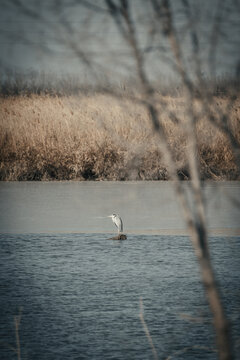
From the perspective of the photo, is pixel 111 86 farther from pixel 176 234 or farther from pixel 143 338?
pixel 176 234

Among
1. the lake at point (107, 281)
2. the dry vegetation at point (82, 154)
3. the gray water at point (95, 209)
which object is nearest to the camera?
the lake at point (107, 281)

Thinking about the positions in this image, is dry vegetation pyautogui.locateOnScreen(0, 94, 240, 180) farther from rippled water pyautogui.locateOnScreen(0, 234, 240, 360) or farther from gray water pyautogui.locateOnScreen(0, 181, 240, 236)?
rippled water pyautogui.locateOnScreen(0, 234, 240, 360)

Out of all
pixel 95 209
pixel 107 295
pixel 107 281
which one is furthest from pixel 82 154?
pixel 107 295

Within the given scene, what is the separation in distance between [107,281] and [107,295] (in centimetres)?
46

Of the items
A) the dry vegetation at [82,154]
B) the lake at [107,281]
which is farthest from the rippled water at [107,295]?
the dry vegetation at [82,154]

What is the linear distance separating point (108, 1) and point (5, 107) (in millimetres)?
14526

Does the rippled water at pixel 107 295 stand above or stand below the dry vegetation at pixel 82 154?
above

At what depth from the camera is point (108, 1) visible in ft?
5.62

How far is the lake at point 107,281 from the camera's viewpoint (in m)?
3.98

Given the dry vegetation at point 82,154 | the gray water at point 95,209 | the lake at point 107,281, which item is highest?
the lake at point 107,281

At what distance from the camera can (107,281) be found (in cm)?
547

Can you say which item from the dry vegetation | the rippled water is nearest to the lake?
the rippled water

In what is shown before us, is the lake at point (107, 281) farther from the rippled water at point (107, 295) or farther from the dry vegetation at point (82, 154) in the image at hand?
the dry vegetation at point (82, 154)

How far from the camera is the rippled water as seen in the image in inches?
157
